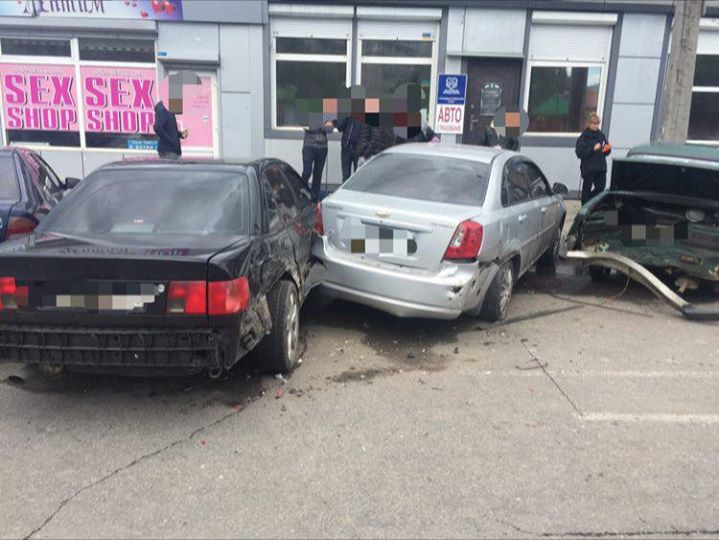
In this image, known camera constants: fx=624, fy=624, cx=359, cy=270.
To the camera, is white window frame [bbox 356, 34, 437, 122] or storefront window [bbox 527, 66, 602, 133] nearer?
white window frame [bbox 356, 34, 437, 122]

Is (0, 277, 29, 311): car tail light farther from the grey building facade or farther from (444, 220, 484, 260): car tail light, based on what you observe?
the grey building facade

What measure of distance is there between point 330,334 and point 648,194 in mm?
4204

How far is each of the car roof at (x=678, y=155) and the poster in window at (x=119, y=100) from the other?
8476mm

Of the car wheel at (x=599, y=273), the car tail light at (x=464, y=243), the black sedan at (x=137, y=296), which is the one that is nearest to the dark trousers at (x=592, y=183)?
the car wheel at (x=599, y=273)

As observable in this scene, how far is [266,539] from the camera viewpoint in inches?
110

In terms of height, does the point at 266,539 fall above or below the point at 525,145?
below

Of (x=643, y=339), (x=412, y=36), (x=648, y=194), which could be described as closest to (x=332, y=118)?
(x=412, y=36)

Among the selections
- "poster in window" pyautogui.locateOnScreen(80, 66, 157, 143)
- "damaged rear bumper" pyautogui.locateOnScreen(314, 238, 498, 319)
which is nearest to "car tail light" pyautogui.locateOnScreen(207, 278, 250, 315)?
"damaged rear bumper" pyautogui.locateOnScreen(314, 238, 498, 319)

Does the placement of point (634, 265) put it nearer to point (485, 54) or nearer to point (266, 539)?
point (266, 539)

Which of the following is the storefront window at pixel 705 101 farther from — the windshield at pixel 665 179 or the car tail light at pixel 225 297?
the car tail light at pixel 225 297

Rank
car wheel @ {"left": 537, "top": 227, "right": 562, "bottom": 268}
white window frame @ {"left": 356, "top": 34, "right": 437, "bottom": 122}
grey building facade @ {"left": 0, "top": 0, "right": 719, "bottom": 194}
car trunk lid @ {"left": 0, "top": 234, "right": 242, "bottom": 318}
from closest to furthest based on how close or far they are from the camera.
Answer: car trunk lid @ {"left": 0, "top": 234, "right": 242, "bottom": 318} < car wheel @ {"left": 537, "top": 227, "right": 562, "bottom": 268} < grey building facade @ {"left": 0, "top": 0, "right": 719, "bottom": 194} < white window frame @ {"left": 356, "top": 34, "right": 437, "bottom": 122}

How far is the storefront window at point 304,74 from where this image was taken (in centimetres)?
1137

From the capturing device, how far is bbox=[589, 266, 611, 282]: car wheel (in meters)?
7.60

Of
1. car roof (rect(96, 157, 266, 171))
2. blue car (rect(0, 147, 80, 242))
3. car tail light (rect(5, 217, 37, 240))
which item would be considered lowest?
car tail light (rect(5, 217, 37, 240))
